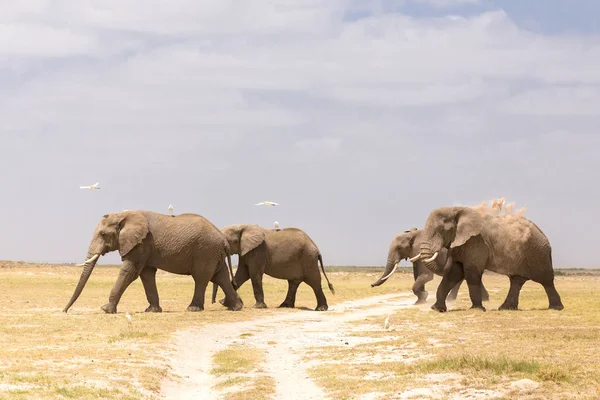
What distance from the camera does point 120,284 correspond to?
3172cm

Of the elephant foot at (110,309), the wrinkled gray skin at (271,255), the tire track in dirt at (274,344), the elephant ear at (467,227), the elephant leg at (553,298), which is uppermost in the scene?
the elephant ear at (467,227)

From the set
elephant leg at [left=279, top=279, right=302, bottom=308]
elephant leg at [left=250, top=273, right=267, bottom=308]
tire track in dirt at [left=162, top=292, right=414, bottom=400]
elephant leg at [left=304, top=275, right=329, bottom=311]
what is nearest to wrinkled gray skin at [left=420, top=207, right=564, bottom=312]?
tire track in dirt at [left=162, top=292, right=414, bottom=400]

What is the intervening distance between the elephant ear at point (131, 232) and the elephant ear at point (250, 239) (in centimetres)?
528

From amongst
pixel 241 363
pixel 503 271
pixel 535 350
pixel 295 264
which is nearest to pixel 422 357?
pixel 535 350

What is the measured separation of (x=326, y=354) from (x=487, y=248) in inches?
520

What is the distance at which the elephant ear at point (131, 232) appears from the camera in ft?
105

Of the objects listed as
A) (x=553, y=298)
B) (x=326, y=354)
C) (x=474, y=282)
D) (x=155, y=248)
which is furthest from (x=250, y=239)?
(x=326, y=354)

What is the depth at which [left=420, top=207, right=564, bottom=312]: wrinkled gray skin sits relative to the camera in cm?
3244

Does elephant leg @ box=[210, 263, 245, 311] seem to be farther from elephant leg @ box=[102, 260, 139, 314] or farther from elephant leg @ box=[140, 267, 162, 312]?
elephant leg @ box=[102, 260, 139, 314]

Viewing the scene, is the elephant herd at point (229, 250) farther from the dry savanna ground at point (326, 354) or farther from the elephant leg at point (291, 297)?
the elephant leg at point (291, 297)

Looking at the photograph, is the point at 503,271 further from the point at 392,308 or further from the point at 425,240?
the point at 392,308

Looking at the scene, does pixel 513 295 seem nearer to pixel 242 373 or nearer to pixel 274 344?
pixel 274 344

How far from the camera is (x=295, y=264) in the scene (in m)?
36.9

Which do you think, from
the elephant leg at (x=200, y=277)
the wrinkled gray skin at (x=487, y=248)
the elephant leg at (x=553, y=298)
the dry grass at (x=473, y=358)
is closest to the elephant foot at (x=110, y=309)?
the elephant leg at (x=200, y=277)
